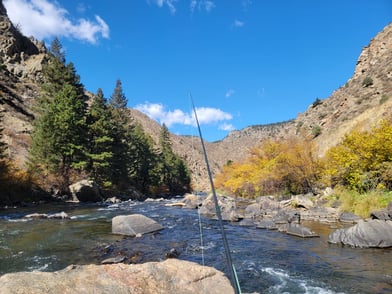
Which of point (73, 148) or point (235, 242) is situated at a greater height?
point (73, 148)

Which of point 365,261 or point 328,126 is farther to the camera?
point 328,126

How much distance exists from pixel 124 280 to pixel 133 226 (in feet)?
36.0

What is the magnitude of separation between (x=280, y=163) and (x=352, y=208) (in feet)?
47.3

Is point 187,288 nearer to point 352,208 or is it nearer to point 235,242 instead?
point 235,242

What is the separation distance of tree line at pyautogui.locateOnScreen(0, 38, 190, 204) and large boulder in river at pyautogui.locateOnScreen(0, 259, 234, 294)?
31912 millimetres

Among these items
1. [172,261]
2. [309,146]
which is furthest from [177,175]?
[172,261]

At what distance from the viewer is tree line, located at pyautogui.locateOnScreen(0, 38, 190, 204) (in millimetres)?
35281

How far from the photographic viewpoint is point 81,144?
38938 mm

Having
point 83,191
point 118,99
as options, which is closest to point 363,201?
point 83,191

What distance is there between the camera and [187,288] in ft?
16.1

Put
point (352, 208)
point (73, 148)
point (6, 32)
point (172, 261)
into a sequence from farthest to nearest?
point (6, 32)
point (73, 148)
point (352, 208)
point (172, 261)

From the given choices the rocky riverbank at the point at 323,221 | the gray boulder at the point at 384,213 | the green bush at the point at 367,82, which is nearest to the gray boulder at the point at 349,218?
the rocky riverbank at the point at 323,221

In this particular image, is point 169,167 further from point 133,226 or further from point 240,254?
point 240,254

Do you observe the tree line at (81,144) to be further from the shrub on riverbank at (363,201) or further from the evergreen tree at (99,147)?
the shrub on riverbank at (363,201)
